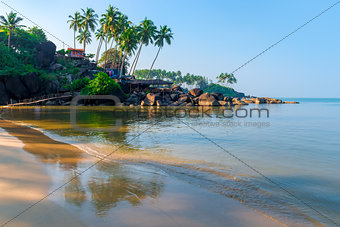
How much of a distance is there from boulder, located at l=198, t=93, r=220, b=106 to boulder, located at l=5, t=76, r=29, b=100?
34916 mm

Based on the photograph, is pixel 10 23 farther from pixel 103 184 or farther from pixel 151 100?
pixel 103 184

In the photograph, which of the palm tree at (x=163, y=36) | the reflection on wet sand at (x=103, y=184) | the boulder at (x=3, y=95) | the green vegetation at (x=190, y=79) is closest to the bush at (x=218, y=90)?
the green vegetation at (x=190, y=79)

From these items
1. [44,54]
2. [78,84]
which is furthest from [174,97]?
[44,54]

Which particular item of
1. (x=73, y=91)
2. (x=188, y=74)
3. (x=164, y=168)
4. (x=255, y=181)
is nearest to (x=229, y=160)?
(x=255, y=181)

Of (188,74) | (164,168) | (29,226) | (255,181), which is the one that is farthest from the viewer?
(188,74)

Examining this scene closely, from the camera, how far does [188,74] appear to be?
147 meters

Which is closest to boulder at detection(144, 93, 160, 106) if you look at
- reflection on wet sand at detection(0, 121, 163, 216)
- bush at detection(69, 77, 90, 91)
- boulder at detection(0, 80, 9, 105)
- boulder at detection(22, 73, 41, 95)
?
bush at detection(69, 77, 90, 91)

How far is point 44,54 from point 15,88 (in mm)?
11792

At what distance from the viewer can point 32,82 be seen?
1598 inches

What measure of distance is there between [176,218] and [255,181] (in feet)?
9.87

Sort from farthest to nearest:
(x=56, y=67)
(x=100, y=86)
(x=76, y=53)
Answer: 1. (x=76, y=53)
2. (x=56, y=67)
3. (x=100, y=86)

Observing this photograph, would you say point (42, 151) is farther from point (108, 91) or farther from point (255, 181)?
point (108, 91)

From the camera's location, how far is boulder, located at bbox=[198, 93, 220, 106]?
5016cm

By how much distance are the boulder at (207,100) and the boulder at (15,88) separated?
34916mm
